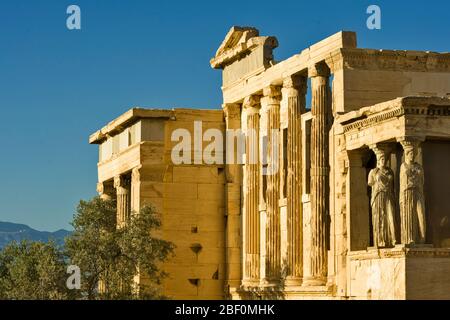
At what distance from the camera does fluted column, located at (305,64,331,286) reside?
3098cm

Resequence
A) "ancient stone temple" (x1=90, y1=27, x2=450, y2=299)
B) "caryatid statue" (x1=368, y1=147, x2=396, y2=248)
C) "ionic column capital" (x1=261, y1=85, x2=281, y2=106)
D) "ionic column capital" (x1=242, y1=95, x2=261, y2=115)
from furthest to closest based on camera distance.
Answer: "ionic column capital" (x1=242, y1=95, x2=261, y2=115) → "ionic column capital" (x1=261, y1=85, x2=281, y2=106) → "caryatid statue" (x1=368, y1=147, x2=396, y2=248) → "ancient stone temple" (x1=90, y1=27, x2=450, y2=299)

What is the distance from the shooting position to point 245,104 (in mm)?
36125

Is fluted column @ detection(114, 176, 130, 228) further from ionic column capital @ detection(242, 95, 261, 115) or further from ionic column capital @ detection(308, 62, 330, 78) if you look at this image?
ionic column capital @ detection(308, 62, 330, 78)

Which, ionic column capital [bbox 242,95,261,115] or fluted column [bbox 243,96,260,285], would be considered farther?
ionic column capital [bbox 242,95,261,115]

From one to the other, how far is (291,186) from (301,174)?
0.38 meters

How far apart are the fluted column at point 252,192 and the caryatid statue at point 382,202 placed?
817cm

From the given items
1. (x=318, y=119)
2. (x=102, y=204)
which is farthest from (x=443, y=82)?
(x=102, y=204)

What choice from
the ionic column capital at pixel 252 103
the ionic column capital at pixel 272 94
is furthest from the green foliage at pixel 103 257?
the ionic column capital at pixel 272 94

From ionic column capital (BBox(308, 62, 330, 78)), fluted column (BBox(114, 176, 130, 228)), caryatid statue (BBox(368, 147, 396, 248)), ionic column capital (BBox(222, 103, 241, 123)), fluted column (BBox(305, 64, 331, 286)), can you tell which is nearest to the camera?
caryatid statue (BBox(368, 147, 396, 248))

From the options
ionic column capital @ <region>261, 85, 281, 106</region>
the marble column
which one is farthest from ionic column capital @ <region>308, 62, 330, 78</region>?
the marble column

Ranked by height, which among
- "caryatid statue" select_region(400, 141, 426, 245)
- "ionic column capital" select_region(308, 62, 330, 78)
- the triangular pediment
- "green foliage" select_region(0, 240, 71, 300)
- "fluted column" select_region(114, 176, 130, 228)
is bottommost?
"green foliage" select_region(0, 240, 71, 300)

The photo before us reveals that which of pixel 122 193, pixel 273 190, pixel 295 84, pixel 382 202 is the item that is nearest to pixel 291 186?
pixel 273 190
